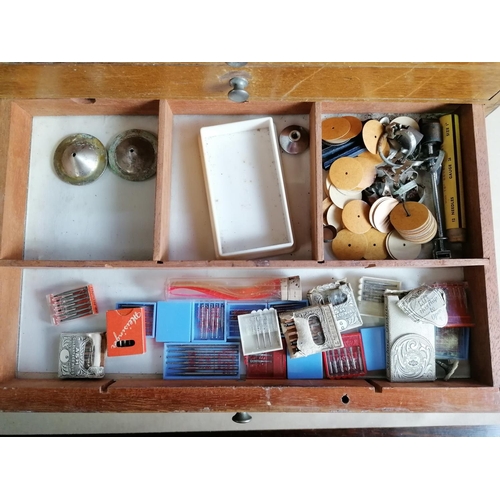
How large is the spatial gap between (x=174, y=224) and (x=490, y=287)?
1153 millimetres

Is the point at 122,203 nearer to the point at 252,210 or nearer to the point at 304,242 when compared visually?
the point at 252,210

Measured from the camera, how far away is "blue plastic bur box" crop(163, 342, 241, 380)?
4.66 feet

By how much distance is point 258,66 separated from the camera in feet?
3.93

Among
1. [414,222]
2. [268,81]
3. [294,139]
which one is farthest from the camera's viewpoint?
[294,139]

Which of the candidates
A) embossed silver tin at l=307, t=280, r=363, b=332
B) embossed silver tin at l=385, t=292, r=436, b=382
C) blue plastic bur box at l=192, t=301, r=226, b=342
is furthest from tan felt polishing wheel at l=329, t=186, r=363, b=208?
blue plastic bur box at l=192, t=301, r=226, b=342

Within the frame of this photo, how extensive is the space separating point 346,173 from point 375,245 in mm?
288

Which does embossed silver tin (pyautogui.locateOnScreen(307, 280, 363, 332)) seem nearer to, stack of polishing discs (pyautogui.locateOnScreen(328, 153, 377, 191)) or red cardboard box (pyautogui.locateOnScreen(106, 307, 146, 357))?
stack of polishing discs (pyautogui.locateOnScreen(328, 153, 377, 191))

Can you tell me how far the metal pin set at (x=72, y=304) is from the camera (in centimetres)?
145

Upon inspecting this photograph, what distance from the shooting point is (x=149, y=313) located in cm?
145

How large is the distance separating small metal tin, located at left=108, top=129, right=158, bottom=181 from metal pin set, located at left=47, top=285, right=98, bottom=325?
1.50 ft

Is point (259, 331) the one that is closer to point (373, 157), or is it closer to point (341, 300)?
point (341, 300)

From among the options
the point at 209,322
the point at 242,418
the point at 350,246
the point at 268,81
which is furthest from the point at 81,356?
the point at 268,81

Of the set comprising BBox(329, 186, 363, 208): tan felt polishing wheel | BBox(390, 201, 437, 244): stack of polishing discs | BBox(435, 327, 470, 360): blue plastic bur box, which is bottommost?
BBox(435, 327, 470, 360): blue plastic bur box

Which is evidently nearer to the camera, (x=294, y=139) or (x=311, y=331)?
(x=311, y=331)
